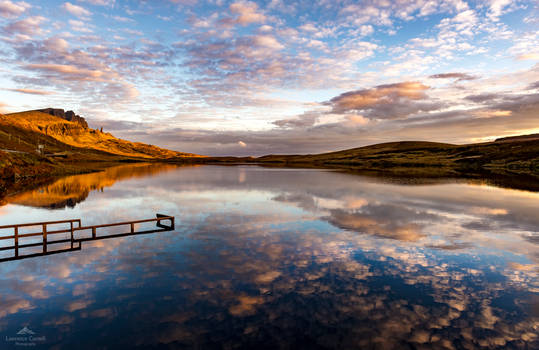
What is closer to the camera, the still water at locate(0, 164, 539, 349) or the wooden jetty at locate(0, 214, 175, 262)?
the still water at locate(0, 164, 539, 349)

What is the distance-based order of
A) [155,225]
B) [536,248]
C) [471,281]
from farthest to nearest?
[155,225] < [536,248] < [471,281]

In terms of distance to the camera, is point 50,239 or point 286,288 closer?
point 286,288

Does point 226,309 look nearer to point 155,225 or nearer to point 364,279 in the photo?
point 364,279

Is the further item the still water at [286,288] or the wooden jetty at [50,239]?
the wooden jetty at [50,239]

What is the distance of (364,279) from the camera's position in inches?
652

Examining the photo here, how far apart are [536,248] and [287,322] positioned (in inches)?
868

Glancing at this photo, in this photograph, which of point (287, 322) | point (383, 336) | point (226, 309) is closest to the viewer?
point (383, 336)

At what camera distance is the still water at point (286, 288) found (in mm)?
11508

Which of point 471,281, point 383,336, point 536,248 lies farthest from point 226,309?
point 536,248

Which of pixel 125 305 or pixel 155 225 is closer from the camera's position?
pixel 125 305

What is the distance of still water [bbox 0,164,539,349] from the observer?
11.5 metres

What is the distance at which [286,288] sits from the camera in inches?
→ 605

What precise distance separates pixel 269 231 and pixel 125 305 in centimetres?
1486

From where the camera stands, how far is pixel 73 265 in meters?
18.5
